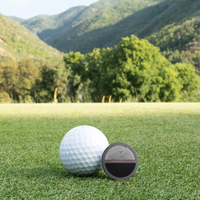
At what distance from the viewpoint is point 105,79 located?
32000 mm

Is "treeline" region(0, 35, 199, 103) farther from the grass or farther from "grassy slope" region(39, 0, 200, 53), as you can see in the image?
"grassy slope" region(39, 0, 200, 53)

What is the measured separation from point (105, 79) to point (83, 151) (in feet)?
98.8

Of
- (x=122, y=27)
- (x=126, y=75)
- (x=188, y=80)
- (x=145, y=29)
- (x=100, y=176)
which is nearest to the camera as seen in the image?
(x=100, y=176)

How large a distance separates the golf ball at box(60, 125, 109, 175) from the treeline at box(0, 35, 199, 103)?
83.1 feet

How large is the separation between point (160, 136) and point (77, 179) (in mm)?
2311

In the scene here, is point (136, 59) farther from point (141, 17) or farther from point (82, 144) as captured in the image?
point (141, 17)

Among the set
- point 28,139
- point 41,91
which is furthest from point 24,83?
point 28,139

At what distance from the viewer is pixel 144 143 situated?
10.9 feet

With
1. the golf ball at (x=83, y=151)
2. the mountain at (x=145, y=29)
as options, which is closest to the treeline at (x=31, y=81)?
the golf ball at (x=83, y=151)

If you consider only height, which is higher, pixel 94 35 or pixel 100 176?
pixel 94 35

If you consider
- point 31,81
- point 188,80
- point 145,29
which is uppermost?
point 145,29

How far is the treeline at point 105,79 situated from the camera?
97.5 feet

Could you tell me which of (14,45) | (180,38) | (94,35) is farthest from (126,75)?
(94,35)

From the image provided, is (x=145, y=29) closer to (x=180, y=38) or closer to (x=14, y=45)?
(x=180, y=38)
